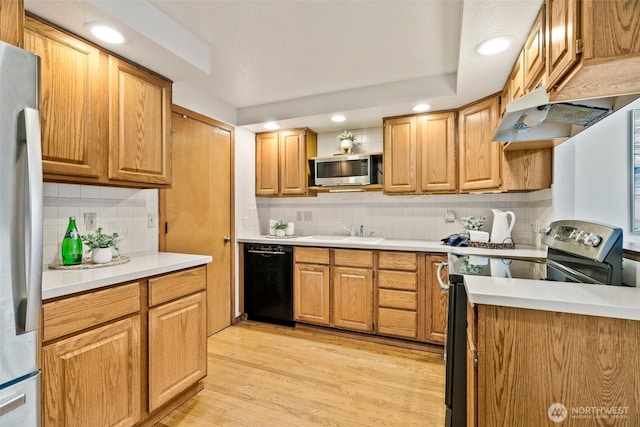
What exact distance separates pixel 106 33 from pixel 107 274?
1.25 m

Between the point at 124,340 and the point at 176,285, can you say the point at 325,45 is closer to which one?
the point at 176,285

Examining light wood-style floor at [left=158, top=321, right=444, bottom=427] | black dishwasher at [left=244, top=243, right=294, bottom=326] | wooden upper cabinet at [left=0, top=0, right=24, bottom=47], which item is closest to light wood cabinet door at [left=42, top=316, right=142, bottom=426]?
light wood-style floor at [left=158, top=321, right=444, bottom=427]

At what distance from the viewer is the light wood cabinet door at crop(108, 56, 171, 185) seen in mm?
1798

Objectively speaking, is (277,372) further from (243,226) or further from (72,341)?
(243,226)

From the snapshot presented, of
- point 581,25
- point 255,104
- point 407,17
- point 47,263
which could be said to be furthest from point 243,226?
point 581,25

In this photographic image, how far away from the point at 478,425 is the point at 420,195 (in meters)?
→ 2.41

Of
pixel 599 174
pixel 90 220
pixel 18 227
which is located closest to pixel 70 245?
pixel 90 220

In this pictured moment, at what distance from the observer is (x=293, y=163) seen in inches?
137

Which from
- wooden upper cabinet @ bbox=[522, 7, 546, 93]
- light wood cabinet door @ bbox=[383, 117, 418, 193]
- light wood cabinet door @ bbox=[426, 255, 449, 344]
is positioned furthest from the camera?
light wood cabinet door @ bbox=[383, 117, 418, 193]

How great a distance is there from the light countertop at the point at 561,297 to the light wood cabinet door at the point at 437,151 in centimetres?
182

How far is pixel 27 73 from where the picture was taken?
87cm

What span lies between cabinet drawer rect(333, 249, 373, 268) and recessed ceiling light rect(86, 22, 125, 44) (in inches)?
→ 88.8

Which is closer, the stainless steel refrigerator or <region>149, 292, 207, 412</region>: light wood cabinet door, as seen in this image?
the stainless steel refrigerator

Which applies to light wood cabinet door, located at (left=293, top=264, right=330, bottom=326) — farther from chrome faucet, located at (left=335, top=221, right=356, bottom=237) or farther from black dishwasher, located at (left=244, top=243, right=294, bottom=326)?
chrome faucet, located at (left=335, top=221, right=356, bottom=237)
